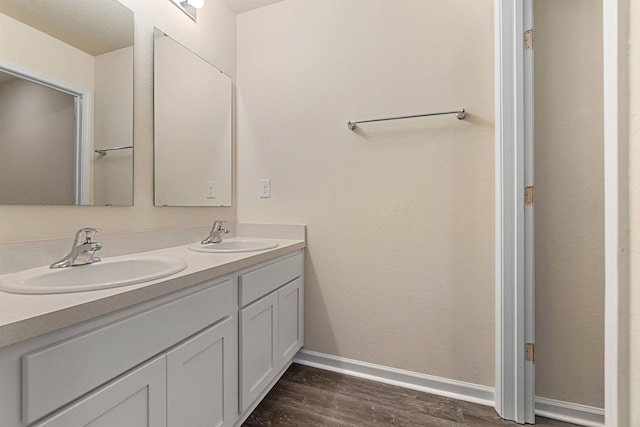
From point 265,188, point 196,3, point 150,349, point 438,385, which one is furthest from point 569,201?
point 196,3

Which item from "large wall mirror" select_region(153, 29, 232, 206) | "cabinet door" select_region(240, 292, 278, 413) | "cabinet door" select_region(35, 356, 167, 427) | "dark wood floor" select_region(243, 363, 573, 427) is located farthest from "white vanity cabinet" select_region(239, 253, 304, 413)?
"large wall mirror" select_region(153, 29, 232, 206)

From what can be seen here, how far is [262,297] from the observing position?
1373mm

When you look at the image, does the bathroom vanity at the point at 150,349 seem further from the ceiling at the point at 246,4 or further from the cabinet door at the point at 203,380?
the ceiling at the point at 246,4

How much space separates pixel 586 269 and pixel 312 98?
1695mm

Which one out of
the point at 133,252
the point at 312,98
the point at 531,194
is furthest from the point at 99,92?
the point at 531,194

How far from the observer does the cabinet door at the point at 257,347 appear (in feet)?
4.02

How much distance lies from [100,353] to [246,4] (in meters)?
2.13

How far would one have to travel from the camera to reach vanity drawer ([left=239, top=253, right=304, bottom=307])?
1.24 m

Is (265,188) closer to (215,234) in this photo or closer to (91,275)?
(215,234)

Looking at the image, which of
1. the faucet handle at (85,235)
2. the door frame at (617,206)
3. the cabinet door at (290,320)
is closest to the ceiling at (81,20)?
the faucet handle at (85,235)

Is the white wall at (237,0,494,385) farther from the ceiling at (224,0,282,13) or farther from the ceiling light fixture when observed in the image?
the ceiling light fixture

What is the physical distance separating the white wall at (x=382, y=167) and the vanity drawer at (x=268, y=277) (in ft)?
0.58

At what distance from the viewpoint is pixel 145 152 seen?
4.66 ft

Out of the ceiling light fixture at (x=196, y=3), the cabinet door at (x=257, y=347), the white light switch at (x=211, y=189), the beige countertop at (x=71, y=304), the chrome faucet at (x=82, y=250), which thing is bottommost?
the cabinet door at (x=257, y=347)
